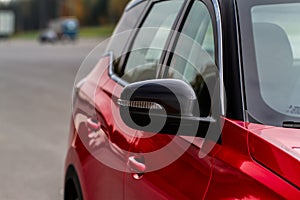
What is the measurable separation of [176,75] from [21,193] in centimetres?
339

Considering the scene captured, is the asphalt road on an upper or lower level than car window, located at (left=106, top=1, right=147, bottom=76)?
lower

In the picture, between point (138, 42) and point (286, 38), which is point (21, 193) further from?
point (286, 38)

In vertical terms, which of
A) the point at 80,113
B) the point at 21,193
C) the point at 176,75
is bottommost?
the point at 21,193

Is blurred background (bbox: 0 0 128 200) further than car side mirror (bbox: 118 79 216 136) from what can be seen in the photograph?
Yes

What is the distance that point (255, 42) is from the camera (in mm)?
2475

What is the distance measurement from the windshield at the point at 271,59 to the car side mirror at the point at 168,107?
20cm

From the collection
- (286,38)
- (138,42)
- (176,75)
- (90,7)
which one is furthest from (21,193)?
(90,7)

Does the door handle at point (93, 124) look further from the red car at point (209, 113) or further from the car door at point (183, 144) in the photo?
the car door at point (183, 144)

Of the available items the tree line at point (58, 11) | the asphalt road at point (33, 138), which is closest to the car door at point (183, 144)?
the asphalt road at point (33, 138)

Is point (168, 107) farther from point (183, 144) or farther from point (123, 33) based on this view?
point (123, 33)

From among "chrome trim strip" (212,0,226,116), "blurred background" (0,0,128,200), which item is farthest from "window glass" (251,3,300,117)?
"blurred background" (0,0,128,200)

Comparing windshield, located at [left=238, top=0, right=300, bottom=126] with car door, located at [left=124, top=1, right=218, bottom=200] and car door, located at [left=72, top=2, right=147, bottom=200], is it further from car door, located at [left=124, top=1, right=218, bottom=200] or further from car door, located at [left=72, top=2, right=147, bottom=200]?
car door, located at [left=72, top=2, right=147, bottom=200]

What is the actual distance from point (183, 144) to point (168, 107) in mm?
176

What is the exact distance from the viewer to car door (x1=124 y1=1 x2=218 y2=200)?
2.19 m
